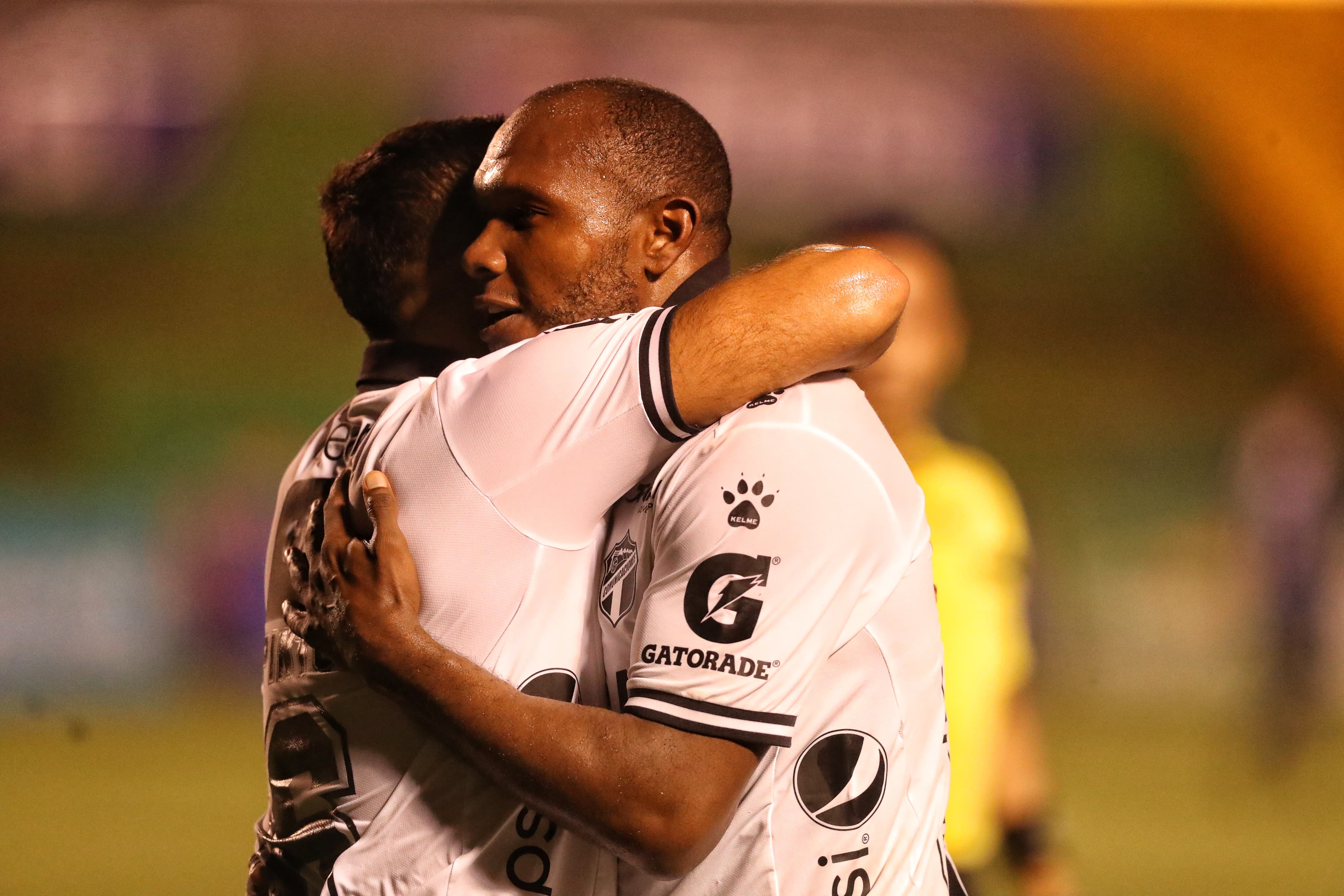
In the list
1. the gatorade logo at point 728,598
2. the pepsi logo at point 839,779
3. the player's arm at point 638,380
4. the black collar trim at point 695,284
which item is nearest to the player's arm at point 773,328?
the player's arm at point 638,380

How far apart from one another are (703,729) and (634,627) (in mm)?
168

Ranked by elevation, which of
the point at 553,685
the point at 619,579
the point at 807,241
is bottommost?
the point at 807,241

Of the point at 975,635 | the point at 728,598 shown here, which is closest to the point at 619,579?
the point at 728,598

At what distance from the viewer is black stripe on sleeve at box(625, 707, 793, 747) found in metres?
1.23

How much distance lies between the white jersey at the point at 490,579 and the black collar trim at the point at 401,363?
0.34m

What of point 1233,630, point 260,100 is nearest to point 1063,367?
point 1233,630

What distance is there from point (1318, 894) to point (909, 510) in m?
4.62

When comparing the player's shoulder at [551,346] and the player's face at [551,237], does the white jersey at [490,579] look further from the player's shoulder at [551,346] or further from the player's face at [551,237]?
the player's face at [551,237]

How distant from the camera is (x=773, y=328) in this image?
4.27 ft

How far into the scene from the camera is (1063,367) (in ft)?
25.8

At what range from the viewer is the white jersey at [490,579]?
1.30 m

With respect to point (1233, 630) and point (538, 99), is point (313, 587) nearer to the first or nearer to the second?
point (538, 99)

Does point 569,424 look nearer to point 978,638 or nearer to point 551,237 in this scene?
point 551,237

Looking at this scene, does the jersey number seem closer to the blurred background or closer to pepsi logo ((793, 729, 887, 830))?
pepsi logo ((793, 729, 887, 830))
